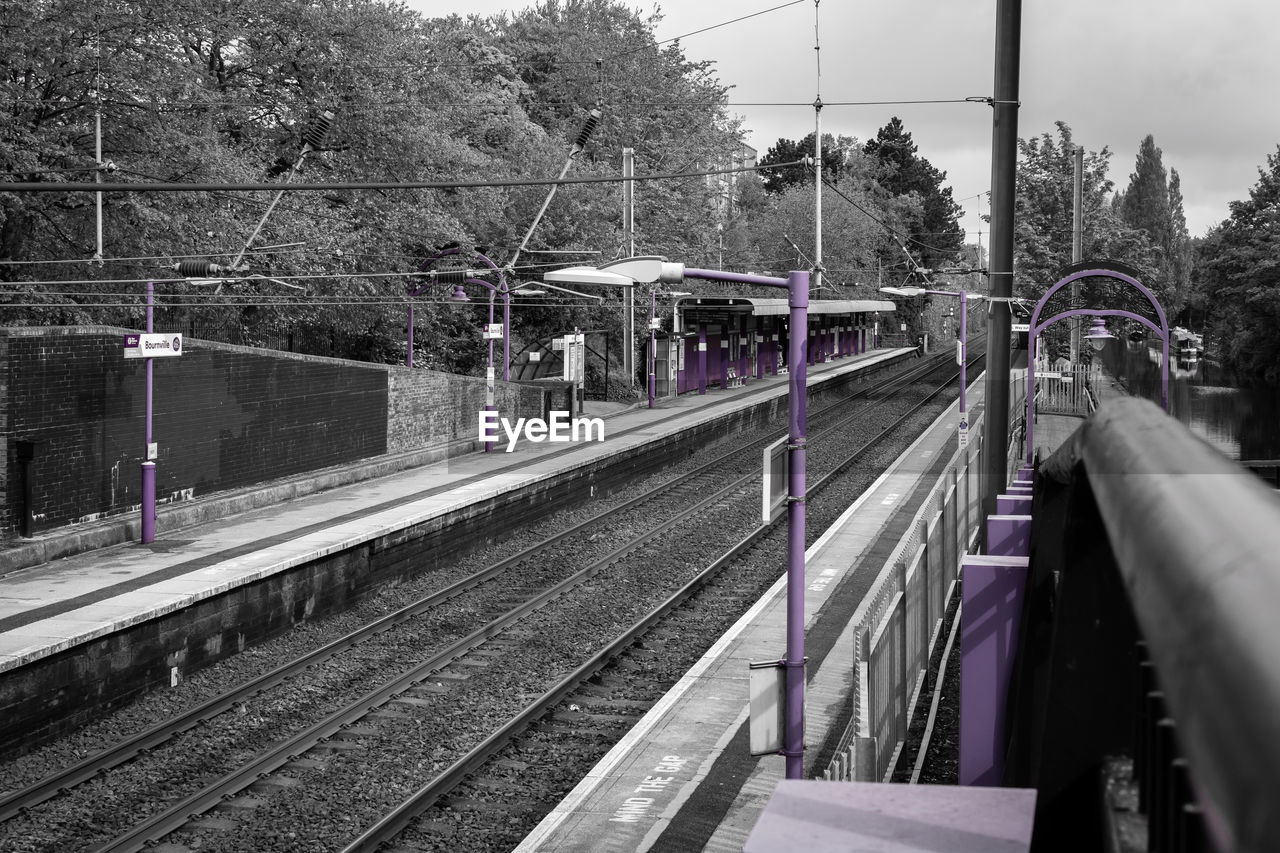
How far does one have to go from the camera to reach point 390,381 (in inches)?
947

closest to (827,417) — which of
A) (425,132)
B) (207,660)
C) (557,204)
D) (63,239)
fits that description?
(557,204)

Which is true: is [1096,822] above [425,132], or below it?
below

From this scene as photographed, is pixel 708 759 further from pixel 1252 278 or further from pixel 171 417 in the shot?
pixel 1252 278

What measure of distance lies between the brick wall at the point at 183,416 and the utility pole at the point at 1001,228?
11.2m

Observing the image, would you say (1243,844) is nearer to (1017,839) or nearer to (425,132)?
(1017,839)

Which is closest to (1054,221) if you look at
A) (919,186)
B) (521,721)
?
(521,721)

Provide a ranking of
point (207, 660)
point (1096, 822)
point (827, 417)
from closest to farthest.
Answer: point (1096, 822)
point (207, 660)
point (827, 417)

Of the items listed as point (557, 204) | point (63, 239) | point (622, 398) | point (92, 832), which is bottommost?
point (92, 832)

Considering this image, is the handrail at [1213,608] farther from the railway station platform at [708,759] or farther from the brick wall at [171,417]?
the brick wall at [171,417]

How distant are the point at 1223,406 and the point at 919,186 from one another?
6056cm

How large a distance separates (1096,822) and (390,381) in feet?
73.8

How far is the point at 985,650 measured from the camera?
23.1 ft

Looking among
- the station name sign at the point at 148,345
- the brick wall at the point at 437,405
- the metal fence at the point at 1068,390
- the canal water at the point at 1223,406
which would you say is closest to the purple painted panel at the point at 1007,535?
the station name sign at the point at 148,345

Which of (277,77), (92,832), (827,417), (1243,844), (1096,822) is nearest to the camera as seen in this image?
(1243,844)
